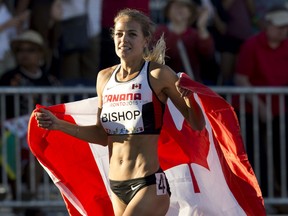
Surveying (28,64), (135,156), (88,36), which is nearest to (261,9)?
(88,36)

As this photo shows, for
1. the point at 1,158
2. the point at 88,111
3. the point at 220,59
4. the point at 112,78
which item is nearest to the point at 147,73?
the point at 112,78

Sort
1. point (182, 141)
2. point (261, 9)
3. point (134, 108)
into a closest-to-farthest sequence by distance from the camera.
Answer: point (134, 108) < point (182, 141) < point (261, 9)

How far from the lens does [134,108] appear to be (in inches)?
312

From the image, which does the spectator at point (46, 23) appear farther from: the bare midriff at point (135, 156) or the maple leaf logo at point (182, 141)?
the bare midriff at point (135, 156)

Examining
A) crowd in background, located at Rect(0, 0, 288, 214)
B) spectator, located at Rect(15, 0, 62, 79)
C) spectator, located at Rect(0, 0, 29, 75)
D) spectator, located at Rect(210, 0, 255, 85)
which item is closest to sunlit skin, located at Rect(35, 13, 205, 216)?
crowd in background, located at Rect(0, 0, 288, 214)

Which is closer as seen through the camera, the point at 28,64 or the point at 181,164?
the point at 181,164

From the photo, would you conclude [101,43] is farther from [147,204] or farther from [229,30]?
[147,204]

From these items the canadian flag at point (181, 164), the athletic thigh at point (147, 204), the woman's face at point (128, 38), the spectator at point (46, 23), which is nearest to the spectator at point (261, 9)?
the spectator at point (46, 23)

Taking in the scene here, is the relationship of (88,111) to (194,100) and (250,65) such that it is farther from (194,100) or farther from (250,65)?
(250,65)

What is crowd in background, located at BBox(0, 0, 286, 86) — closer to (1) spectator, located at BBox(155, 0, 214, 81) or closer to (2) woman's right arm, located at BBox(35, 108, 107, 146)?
(1) spectator, located at BBox(155, 0, 214, 81)

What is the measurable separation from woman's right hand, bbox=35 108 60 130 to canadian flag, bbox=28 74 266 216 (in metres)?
0.54

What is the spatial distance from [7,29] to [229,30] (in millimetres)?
2518

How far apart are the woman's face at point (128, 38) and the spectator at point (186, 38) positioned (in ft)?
13.0

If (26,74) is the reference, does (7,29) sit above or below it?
above
